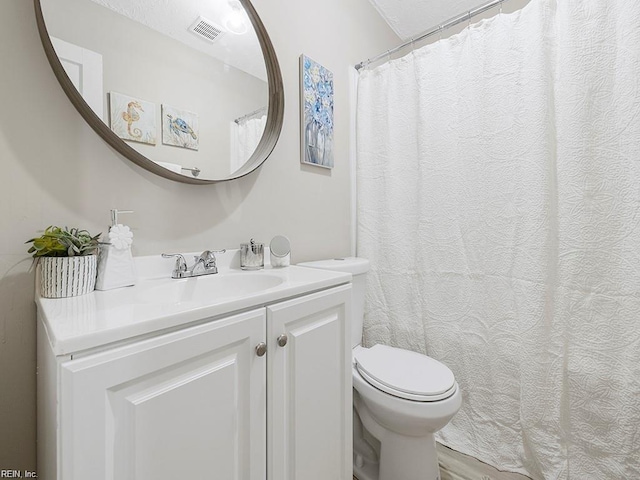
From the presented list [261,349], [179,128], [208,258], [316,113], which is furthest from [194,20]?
[261,349]

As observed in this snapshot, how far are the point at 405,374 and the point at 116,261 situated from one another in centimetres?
102

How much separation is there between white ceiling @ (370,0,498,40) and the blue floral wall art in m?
0.77

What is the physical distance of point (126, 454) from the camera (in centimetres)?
49

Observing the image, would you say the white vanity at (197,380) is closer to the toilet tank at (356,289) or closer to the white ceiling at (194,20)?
the toilet tank at (356,289)

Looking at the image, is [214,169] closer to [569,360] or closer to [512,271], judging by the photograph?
[512,271]

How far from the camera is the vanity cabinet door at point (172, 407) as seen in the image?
0.45 m

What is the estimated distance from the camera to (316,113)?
1460 millimetres

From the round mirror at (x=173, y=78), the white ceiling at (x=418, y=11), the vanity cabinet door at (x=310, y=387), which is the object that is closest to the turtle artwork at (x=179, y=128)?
the round mirror at (x=173, y=78)

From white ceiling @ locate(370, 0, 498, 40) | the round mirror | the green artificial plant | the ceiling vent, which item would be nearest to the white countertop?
the green artificial plant

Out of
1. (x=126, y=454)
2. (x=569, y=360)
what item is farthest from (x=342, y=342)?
(x=569, y=360)

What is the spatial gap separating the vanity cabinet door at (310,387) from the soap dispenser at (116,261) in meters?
0.42

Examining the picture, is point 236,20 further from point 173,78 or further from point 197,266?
point 197,266

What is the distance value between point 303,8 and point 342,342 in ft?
5.02

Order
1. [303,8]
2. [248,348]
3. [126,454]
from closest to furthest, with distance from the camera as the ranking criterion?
[126,454] < [248,348] < [303,8]
